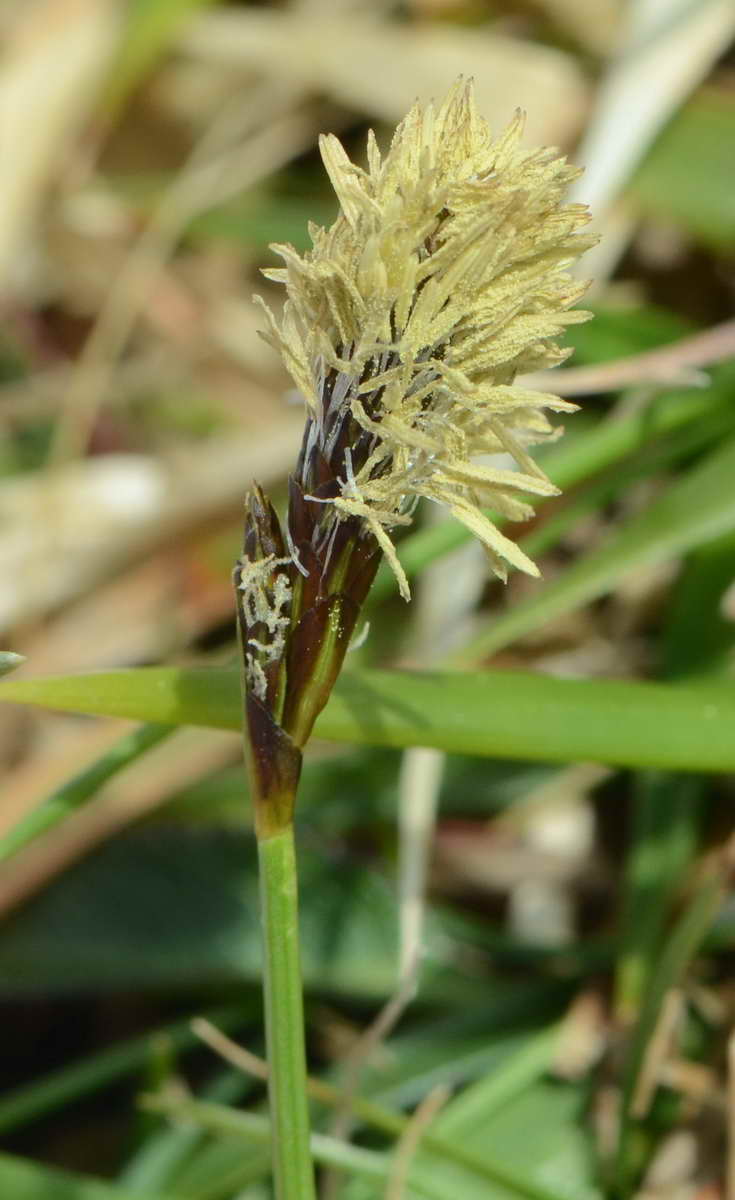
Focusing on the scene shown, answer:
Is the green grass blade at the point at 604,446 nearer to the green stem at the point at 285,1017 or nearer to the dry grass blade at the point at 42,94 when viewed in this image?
the green stem at the point at 285,1017

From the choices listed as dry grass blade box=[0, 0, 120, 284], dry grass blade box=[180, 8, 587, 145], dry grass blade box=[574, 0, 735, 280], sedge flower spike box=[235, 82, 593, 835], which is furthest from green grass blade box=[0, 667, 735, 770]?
dry grass blade box=[0, 0, 120, 284]

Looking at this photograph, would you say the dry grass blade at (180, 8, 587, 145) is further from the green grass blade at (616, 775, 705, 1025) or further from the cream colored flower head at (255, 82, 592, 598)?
the cream colored flower head at (255, 82, 592, 598)

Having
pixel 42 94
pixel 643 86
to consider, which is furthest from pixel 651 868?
pixel 42 94

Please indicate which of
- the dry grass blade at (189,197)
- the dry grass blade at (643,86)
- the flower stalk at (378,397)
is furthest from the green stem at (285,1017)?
the dry grass blade at (189,197)

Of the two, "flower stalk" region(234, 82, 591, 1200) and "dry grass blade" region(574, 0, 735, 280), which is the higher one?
"dry grass blade" region(574, 0, 735, 280)

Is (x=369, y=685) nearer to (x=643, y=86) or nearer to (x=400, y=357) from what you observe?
(x=400, y=357)

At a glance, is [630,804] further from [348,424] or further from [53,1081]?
[348,424]

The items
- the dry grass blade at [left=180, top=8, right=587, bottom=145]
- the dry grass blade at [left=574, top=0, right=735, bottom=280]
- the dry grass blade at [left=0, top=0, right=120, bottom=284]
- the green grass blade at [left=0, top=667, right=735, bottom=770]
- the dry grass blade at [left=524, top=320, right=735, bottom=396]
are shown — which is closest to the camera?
the green grass blade at [left=0, top=667, right=735, bottom=770]
